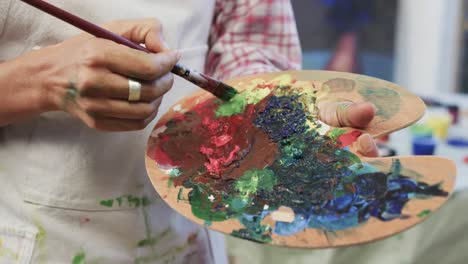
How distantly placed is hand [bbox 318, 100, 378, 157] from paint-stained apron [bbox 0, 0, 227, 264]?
262 millimetres

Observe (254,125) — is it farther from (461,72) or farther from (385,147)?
(461,72)

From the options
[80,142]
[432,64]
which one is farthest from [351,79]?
[432,64]

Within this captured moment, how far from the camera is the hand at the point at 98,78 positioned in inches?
23.2

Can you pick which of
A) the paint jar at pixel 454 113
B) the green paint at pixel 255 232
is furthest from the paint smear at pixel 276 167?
the paint jar at pixel 454 113

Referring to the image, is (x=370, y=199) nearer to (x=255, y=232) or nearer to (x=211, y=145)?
(x=255, y=232)

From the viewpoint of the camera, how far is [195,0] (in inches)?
32.0

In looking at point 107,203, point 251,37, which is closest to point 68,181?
point 107,203

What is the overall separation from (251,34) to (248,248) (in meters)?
→ 0.95

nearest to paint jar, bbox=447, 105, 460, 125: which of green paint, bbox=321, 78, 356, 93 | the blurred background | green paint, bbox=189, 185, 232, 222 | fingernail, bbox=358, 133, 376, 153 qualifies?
the blurred background

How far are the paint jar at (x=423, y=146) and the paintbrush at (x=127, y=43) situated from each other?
3.53 ft

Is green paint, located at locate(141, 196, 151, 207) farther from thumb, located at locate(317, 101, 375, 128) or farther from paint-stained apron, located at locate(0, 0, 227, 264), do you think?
thumb, located at locate(317, 101, 375, 128)

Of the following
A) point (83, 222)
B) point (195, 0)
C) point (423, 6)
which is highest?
point (195, 0)

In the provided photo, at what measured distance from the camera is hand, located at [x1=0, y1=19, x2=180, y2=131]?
588 mm

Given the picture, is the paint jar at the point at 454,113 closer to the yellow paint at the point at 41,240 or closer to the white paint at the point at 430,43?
the white paint at the point at 430,43
